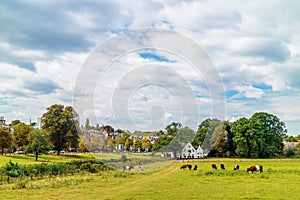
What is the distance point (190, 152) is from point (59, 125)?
75.3 feet

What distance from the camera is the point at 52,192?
17.2m

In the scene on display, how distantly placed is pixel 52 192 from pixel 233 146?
4526 cm

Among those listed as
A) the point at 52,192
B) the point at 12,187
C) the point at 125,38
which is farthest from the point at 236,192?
the point at 125,38

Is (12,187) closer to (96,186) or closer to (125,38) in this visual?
(96,186)

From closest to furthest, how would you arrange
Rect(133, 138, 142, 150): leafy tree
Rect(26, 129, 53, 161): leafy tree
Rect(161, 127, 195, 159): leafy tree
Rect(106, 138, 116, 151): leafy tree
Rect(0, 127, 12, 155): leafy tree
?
Rect(26, 129, 53, 161): leafy tree → Rect(106, 138, 116, 151): leafy tree → Rect(0, 127, 12, 155): leafy tree → Rect(133, 138, 142, 150): leafy tree → Rect(161, 127, 195, 159): leafy tree

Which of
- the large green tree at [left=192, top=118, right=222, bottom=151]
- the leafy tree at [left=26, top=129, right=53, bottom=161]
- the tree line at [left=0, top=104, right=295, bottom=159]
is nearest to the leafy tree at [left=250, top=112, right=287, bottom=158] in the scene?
the tree line at [left=0, top=104, right=295, bottom=159]

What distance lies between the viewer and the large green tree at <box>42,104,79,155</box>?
1980 inches

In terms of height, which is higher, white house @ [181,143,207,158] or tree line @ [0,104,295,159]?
tree line @ [0,104,295,159]

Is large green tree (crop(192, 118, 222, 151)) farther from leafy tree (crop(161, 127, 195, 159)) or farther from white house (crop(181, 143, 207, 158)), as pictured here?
white house (crop(181, 143, 207, 158))

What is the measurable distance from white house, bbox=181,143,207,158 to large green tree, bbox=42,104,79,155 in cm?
1883

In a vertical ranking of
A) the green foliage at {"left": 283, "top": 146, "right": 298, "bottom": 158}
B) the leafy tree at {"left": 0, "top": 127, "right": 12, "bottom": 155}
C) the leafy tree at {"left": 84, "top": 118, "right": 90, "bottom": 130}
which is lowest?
the green foliage at {"left": 283, "top": 146, "right": 298, "bottom": 158}

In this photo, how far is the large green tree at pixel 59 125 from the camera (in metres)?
50.3

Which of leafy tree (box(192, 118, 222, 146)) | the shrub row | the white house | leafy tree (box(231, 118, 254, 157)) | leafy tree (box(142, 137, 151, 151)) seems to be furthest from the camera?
leafy tree (box(192, 118, 222, 146))

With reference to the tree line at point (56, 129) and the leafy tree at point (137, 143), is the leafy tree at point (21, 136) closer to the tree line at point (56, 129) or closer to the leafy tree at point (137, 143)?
the tree line at point (56, 129)
